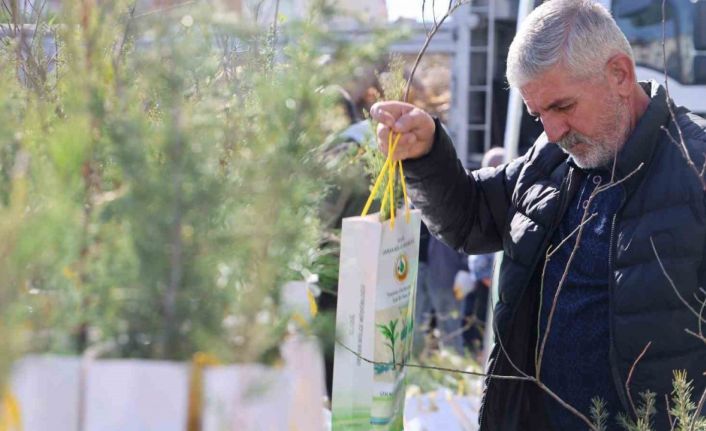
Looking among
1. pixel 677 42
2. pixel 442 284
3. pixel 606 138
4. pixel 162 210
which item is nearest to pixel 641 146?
pixel 606 138

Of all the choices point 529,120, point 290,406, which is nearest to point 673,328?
point 290,406

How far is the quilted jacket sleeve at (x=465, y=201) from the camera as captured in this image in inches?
84.7

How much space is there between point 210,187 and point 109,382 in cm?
18

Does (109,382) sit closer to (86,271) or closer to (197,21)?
(86,271)

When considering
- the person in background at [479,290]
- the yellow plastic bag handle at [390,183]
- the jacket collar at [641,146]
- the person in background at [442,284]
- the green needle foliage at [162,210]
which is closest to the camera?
the green needle foliage at [162,210]

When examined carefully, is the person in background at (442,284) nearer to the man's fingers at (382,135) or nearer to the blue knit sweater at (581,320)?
the blue knit sweater at (581,320)

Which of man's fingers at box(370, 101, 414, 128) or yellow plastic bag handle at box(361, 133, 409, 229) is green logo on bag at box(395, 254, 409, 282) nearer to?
yellow plastic bag handle at box(361, 133, 409, 229)

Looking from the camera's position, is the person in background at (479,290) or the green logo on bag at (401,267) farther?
the person in background at (479,290)

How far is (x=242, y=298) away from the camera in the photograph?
2.62ft

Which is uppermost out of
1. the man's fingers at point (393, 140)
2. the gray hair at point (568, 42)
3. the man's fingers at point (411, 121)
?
the gray hair at point (568, 42)

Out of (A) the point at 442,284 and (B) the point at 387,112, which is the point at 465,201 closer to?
(B) the point at 387,112

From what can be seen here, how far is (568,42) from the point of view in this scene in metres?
2.01

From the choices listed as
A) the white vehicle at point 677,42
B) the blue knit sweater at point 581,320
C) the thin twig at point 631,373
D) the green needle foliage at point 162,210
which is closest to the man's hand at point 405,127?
the blue knit sweater at point 581,320

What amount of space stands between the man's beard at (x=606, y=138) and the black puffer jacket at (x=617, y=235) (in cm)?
6
